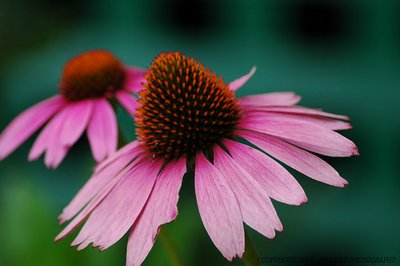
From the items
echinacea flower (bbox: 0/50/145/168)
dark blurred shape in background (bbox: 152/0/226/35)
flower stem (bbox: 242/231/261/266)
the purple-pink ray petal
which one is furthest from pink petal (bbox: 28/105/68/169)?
dark blurred shape in background (bbox: 152/0/226/35)

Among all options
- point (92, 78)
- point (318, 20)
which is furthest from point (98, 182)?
point (318, 20)

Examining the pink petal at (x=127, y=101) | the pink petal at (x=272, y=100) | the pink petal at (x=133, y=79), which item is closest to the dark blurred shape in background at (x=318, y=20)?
the pink petal at (x=133, y=79)

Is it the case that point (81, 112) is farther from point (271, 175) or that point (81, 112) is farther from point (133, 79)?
point (271, 175)

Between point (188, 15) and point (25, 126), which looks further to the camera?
point (188, 15)

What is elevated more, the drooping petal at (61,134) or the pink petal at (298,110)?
the pink petal at (298,110)

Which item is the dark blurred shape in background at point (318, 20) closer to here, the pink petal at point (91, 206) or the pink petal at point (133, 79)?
the pink petal at point (133, 79)

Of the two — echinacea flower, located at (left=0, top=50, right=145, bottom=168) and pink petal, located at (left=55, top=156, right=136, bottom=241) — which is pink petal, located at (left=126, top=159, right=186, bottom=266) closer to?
pink petal, located at (left=55, top=156, right=136, bottom=241)

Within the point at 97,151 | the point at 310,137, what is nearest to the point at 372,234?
the point at 97,151
